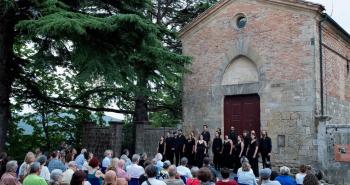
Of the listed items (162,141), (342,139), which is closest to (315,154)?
(342,139)

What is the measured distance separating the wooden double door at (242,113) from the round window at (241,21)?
120 inches

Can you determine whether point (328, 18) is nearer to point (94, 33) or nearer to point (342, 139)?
point (342, 139)

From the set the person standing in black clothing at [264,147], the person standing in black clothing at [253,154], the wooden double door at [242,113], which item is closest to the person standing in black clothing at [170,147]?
the wooden double door at [242,113]

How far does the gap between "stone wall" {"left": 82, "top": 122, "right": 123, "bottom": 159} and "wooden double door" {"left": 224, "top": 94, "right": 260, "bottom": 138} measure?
476cm

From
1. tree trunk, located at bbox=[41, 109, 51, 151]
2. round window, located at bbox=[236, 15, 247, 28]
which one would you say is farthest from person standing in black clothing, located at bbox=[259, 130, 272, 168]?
tree trunk, located at bbox=[41, 109, 51, 151]

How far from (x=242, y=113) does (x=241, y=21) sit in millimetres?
3960

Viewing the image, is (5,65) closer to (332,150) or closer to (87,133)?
(87,133)

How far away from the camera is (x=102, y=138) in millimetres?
19531

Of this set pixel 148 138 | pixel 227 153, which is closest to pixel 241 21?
pixel 227 153

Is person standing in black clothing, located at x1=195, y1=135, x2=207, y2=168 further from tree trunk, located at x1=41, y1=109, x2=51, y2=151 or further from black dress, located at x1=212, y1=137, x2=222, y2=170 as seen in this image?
tree trunk, located at x1=41, y1=109, x2=51, y2=151

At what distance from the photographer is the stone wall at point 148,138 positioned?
62.4 ft

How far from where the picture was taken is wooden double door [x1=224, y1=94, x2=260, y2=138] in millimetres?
17688

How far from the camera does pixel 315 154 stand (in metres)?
15.6

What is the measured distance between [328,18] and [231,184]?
1183 centimetres
